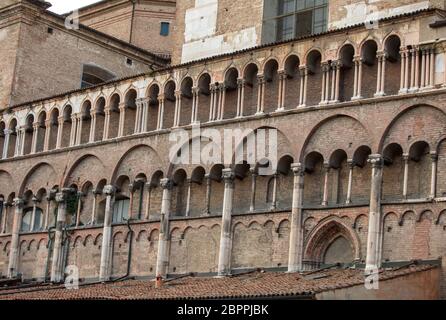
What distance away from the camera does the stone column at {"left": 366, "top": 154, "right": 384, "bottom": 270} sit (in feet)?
74.6

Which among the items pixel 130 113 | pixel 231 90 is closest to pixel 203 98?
pixel 231 90

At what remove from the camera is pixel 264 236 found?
82.1 feet

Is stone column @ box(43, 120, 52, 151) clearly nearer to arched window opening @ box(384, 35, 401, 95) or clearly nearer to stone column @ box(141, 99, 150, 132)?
stone column @ box(141, 99, 150, 132)

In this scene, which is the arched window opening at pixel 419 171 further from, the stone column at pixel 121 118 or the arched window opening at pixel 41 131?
the arched window opening at pixel 41 131

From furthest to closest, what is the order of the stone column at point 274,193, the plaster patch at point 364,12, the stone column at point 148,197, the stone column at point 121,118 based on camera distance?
1. the stone column at point 121,118
2. the stone column at point 148,197
3. the plaster patch at point 364,12
4. the stone column at point 274,193

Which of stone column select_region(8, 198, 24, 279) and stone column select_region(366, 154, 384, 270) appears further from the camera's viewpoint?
stone column select_region(8, 198, 24, 279)

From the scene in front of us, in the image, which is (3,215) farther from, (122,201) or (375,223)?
(375,223)

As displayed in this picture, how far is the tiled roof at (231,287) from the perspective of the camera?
2064 cm

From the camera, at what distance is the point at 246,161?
2584 centimetres

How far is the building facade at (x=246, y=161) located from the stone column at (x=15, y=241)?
0.13 feet

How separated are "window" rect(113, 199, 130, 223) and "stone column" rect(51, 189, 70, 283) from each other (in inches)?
71.1

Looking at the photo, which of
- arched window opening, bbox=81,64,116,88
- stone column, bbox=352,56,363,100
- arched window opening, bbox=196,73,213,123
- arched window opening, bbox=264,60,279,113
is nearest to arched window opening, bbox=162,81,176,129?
arched window opening, bbox=196,73,213,123

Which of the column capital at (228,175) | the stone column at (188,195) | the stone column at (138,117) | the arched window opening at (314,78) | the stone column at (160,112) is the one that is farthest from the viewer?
the stone column at (138,117)

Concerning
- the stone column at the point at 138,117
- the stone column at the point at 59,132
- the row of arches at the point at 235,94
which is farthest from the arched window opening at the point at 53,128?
the stone column at the point at 138,117
